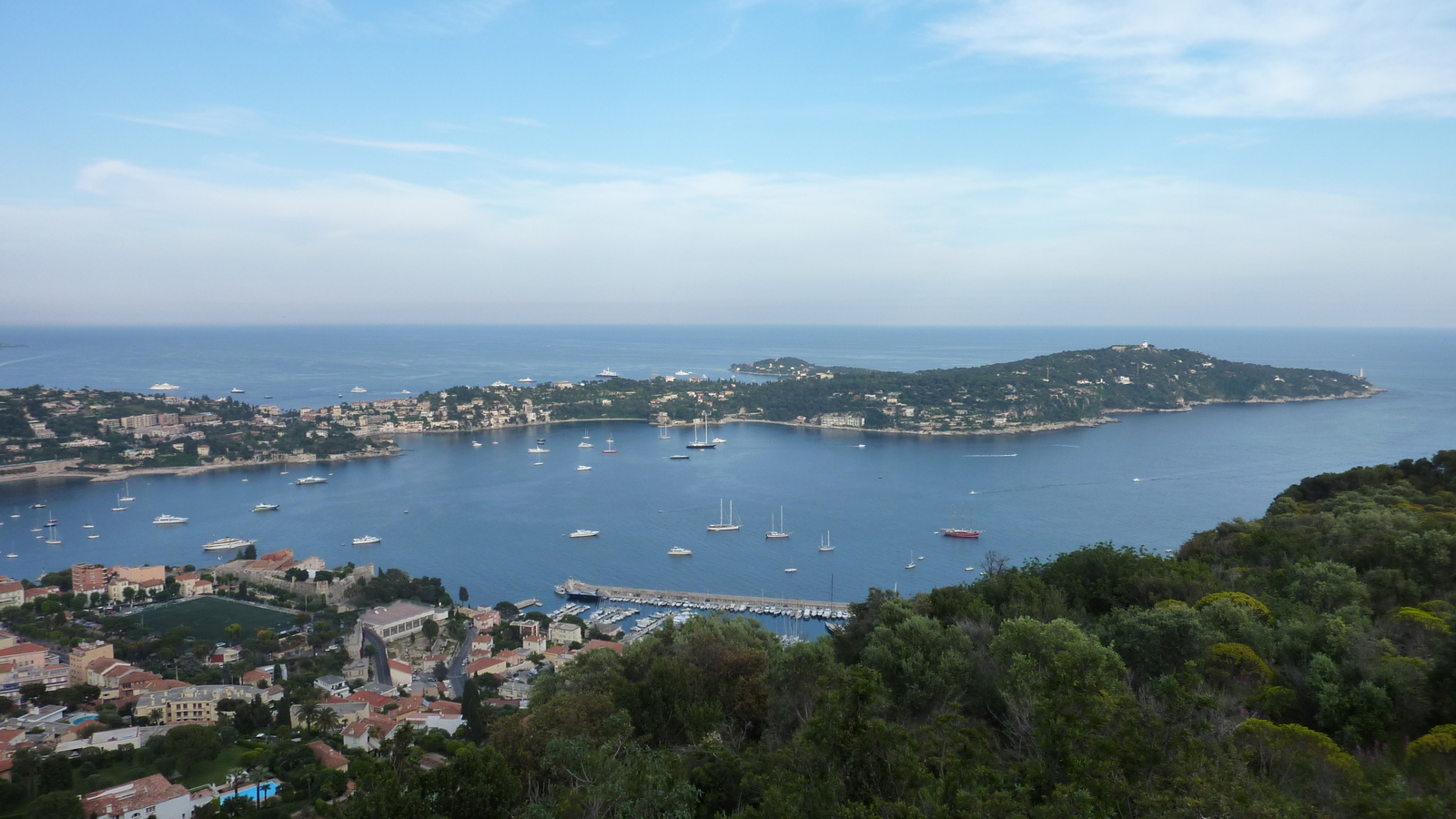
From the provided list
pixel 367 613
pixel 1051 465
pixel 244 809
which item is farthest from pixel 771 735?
pixel 1051 465

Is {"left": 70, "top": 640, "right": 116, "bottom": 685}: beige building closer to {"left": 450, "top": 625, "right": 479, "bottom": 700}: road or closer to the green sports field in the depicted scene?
the green sports field

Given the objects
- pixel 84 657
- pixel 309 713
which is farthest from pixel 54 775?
pixel 84 657

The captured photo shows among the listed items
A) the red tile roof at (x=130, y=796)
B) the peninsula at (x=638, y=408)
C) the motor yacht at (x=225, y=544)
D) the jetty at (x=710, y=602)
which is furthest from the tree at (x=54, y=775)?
the peninsula at (x=638, y=408)

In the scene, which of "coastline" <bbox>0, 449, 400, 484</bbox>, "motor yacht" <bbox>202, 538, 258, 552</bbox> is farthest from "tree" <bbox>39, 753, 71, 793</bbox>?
"coastline" <bbox>0, 449, 400, 484</bbox>

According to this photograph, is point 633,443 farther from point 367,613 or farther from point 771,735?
point 771,735

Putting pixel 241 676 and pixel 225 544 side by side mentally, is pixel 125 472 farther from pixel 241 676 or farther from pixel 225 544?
pixel 241 676
